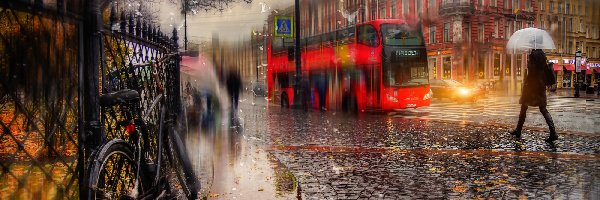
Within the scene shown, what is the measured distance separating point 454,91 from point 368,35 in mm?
13609

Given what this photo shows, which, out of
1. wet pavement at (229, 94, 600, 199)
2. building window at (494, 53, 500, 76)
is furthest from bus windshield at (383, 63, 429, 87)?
building window at (494, 53, 500, 76)

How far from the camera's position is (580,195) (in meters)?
5.08

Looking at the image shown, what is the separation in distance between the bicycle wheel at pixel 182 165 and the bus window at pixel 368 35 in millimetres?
15002

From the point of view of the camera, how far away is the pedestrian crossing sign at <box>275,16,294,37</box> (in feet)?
76.1

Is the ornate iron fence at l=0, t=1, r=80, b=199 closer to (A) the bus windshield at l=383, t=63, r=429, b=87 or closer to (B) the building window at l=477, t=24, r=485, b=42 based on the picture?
(A) the bus windshield at l=383, t=63, r=429, b=87

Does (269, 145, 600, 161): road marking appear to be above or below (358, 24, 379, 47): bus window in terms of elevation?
below

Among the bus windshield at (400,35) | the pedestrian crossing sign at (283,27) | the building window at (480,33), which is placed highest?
the building window at (480,33)

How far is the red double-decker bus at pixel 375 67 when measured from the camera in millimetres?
19109

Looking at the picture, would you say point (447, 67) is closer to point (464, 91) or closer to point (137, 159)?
point (464, 91)

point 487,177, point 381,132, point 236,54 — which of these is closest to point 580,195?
point 487,177

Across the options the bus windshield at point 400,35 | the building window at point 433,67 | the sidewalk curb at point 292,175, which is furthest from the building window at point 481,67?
the sidewalk curb at point 292,175

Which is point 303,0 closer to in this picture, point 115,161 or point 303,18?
point 303,18

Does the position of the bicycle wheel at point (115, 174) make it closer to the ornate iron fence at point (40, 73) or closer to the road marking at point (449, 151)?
the ornate iron fence at point (40, 73)

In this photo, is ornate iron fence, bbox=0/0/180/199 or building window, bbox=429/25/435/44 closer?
ornate iron fence, bbox=0/0/180/199
